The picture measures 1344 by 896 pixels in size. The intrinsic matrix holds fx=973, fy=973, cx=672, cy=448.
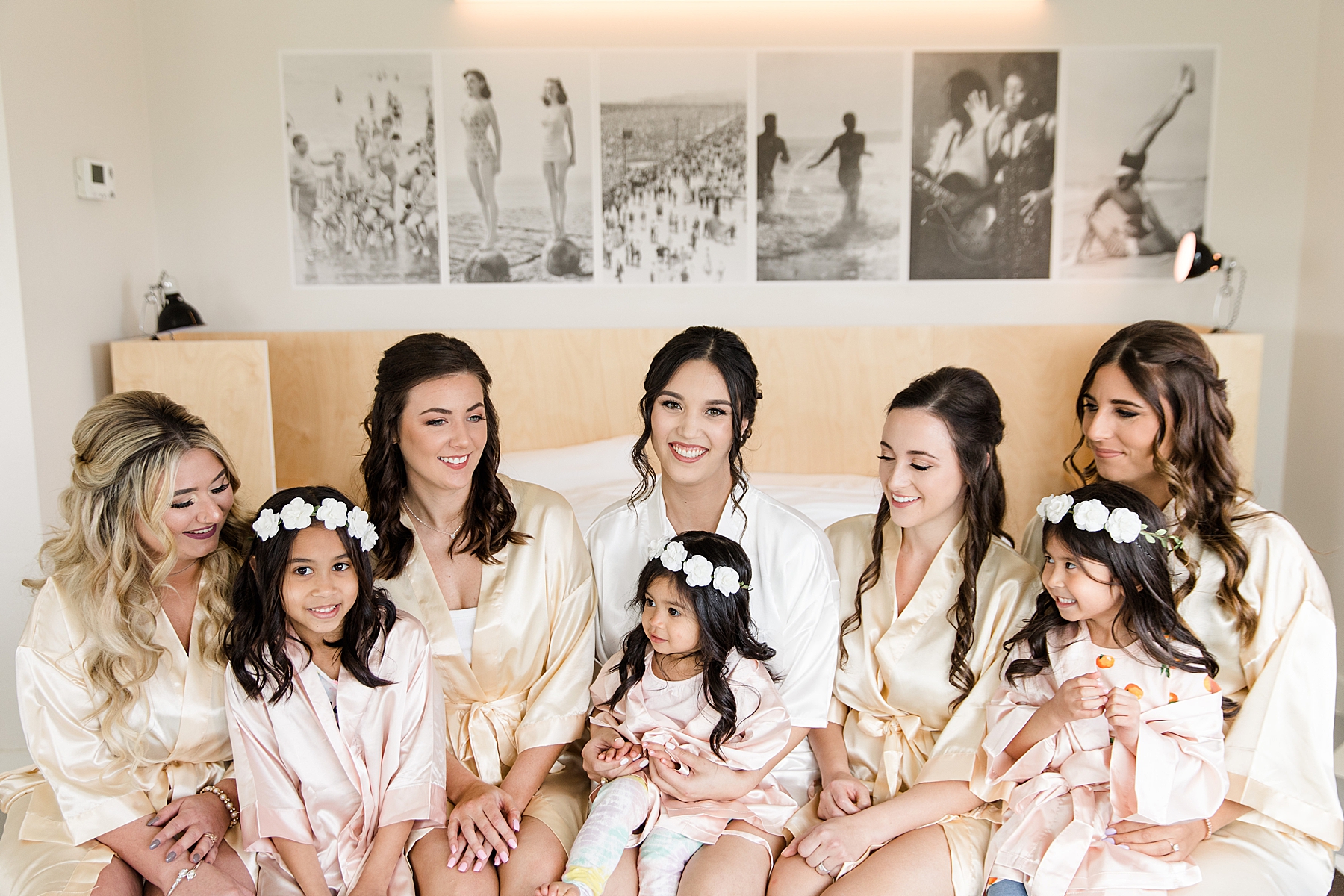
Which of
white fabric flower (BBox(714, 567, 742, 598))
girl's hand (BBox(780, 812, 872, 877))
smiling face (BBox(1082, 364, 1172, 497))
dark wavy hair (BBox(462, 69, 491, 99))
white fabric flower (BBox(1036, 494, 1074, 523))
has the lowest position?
girl's hand (BBox(780, 812, 872, 877))

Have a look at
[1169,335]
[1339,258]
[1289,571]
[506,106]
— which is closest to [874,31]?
[506,106]

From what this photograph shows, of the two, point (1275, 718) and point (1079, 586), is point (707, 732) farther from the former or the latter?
point (1275, 718)

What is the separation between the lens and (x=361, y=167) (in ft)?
12.2

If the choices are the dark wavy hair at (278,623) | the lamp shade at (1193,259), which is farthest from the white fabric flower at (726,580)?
the lamp shade at (1193,259)

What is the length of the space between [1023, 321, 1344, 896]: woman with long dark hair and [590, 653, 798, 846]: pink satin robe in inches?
24.8

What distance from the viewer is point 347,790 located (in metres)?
1.82

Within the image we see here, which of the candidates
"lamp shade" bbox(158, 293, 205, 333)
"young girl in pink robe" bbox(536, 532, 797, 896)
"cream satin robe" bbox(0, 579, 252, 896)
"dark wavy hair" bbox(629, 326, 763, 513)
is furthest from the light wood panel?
"young girl in pink robe" bbox(536, 532, 797, 896)

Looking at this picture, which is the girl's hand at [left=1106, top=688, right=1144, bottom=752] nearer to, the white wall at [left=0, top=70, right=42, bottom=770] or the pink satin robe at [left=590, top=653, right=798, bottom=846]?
the pink satin robe at [left=590, top=653, right=798, bottom=846]

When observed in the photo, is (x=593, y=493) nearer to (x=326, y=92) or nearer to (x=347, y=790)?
(x=347, y=790)

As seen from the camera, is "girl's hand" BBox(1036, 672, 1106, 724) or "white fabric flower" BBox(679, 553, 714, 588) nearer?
→ "girl's hand" BBox(1036, 672, 1106, 724)

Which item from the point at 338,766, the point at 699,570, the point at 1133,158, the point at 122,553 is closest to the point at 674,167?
the point at 1133,158

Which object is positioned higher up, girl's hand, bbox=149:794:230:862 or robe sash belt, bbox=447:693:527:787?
robe sash belt, bbox=447:693:527:787

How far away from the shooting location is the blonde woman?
176 centimetres

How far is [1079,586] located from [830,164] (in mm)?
2390
